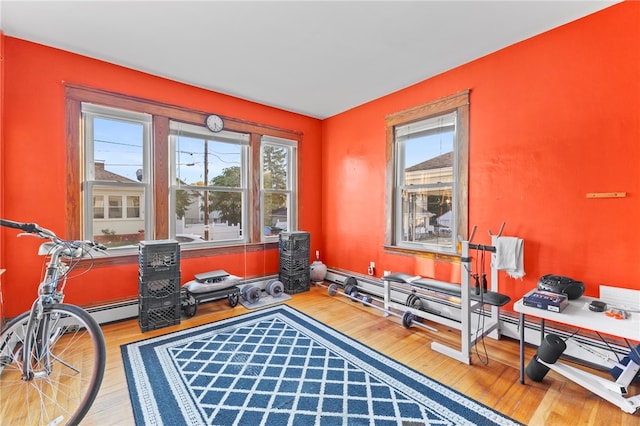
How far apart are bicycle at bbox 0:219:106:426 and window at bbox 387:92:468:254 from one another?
132 inches

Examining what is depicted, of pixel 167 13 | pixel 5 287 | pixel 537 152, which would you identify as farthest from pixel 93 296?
pixel 537 152

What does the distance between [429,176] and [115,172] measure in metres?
3.86

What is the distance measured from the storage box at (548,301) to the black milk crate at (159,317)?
3379 millimetres

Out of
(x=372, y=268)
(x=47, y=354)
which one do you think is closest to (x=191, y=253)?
(x=47, y=354)

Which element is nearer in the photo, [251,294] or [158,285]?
[158,285]

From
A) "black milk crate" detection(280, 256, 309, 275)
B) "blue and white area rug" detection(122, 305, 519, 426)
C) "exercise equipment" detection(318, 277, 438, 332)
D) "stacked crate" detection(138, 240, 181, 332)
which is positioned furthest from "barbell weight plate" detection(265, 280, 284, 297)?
"stacked crate" detection(138, 240, 181, 332)

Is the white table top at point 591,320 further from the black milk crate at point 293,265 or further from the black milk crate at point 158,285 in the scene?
the black milk crate at point 158,285

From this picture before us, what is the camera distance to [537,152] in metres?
2.62

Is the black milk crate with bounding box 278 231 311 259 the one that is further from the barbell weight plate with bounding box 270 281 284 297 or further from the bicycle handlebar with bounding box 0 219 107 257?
the bicycle handlebar with bounding box 0 219 107 257

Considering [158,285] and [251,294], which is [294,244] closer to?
[251,294]

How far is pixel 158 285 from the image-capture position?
10.1 feet

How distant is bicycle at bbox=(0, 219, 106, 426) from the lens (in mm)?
1567

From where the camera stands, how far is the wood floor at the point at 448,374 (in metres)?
1.78

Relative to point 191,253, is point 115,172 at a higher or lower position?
higher
